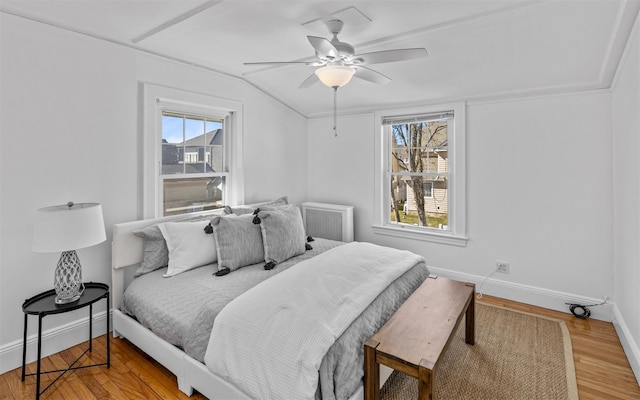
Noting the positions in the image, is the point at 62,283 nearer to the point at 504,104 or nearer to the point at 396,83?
the point at 396,83

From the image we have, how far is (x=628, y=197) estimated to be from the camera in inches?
92.2

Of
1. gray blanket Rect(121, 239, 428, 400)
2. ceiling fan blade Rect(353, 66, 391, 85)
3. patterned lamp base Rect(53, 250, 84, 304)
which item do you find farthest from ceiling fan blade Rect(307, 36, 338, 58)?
patterned lamp base Rect(53, 250, 84, 304)

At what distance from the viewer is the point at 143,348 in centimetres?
227

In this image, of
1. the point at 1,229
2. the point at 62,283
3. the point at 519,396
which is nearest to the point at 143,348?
the point at 62,283

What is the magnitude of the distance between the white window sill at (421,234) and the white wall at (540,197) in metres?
0.07

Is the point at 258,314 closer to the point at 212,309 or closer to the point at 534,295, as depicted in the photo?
the point at 212,309

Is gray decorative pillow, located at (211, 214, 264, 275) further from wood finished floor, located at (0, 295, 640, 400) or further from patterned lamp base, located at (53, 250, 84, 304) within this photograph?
patterned lamp base, located at (53, 250, 84, 304)

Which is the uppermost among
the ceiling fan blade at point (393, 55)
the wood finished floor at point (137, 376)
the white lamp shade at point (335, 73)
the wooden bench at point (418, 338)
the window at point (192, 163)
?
the ceiling fan blade at point (393, 55)

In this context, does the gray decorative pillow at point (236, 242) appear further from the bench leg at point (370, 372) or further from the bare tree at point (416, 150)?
the bare tree at point (416, 150)

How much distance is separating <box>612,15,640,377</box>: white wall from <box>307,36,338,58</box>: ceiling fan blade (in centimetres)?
176

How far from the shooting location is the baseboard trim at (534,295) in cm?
295

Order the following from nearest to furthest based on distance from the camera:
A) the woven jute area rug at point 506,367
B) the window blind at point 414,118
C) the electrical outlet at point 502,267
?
1. the woven jute area rug at point 506,367
2. the electrical outlet at point 502,267
3. the window blind at point 414,118

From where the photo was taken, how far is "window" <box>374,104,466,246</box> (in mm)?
3611

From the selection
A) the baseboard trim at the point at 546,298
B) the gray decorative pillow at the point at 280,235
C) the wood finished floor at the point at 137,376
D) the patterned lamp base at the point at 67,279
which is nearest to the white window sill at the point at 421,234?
the baseboard trim at the point at 546,298
